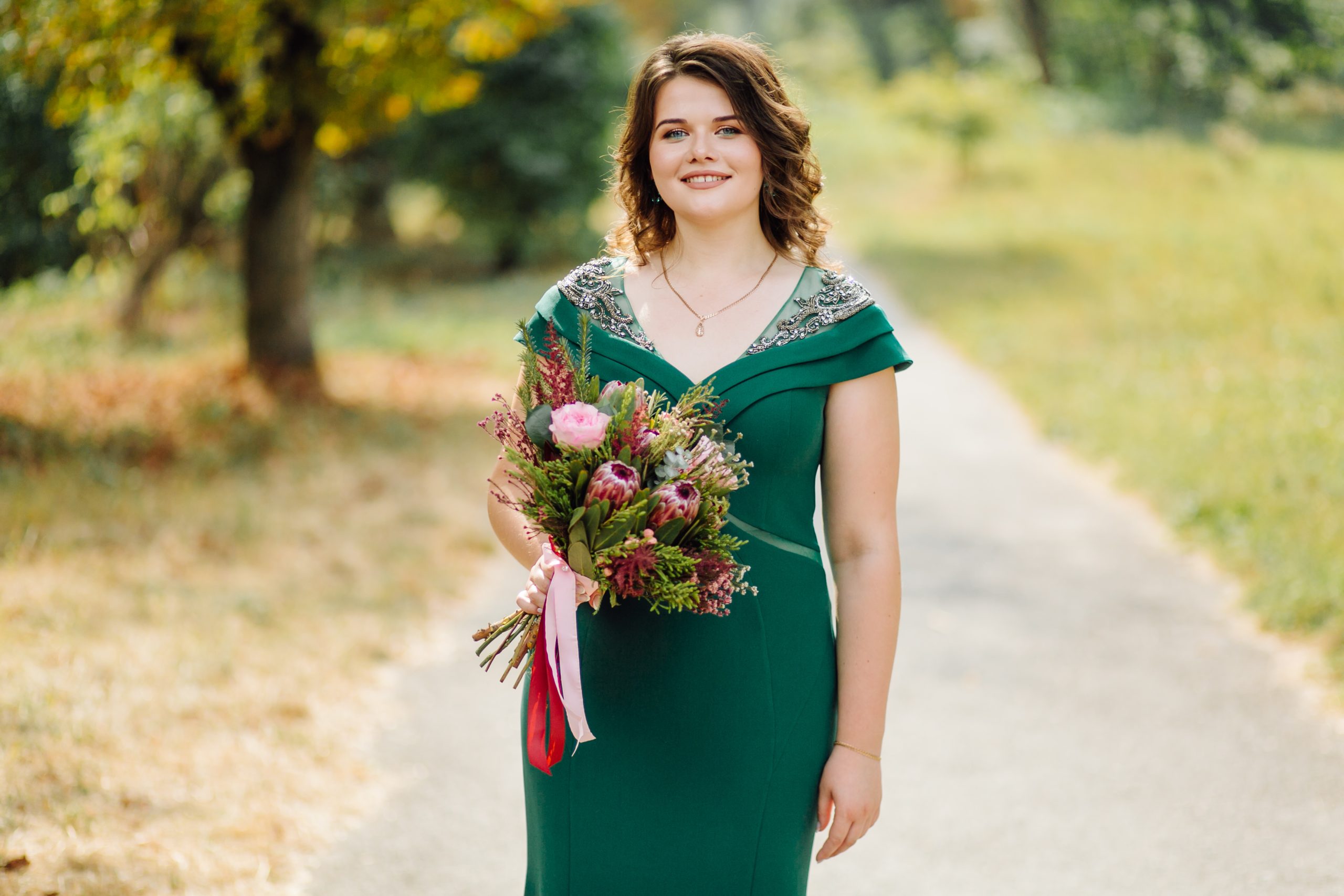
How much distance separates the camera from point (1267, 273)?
41.8ft

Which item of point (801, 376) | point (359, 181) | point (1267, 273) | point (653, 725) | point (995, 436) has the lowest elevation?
point (653, 725)

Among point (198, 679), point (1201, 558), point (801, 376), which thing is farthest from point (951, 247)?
point (801, 376)

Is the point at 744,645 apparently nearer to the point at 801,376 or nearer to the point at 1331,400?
the point at 801,376

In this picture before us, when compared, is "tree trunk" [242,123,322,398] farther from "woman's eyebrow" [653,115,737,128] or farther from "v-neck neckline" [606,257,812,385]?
"woman's eyebrow" [653,115,737,128]

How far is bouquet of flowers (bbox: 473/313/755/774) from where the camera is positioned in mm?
1796

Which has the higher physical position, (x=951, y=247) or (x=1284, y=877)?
(x=951, y=247)

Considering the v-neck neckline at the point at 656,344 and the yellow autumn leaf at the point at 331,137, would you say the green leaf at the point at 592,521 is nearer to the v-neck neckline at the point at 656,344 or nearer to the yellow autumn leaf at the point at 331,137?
the v-neck neckline at the point at 656,344

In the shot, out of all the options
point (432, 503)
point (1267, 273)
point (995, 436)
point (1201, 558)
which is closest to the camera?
point (1201, 558)

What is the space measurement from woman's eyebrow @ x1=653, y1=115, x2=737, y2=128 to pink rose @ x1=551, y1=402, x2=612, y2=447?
2.22 ft

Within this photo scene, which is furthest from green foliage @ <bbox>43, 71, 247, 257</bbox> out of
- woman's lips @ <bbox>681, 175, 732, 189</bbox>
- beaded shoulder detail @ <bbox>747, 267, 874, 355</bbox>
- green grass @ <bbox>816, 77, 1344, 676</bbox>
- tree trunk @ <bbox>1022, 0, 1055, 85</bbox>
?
tree trunk @ <bbox>1022, 0, 1055, 85</bbox>

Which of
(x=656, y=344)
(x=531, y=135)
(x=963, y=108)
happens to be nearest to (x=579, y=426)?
(x=656, y=344)

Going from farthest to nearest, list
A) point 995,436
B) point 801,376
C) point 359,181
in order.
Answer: point 359,181 < point 995,436 < point 801,376

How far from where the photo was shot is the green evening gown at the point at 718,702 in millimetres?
2139

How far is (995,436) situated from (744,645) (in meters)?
7.60
